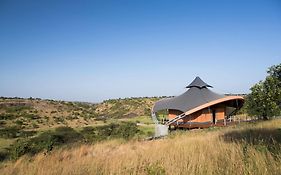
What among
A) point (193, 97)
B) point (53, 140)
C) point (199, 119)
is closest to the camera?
point (53, 140)

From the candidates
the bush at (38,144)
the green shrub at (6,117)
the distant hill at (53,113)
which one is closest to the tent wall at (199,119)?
the bush at (38,144)

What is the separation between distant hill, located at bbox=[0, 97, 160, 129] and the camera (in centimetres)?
3628

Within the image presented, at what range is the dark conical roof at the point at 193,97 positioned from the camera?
89.6 feet

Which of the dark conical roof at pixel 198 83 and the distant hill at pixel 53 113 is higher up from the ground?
the dark conical roof at pixel 198 83

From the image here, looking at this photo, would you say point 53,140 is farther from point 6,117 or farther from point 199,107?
point 6,117

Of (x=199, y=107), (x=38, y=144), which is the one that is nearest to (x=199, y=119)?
(x=199, y=107)

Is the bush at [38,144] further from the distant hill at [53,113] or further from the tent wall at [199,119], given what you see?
the distant hill at [53,113]

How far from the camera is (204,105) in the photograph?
83.7 feet

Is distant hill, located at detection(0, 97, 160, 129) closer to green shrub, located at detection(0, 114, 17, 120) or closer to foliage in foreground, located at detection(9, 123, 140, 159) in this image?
green shrub, located at detection(0, 114, 17, 120)

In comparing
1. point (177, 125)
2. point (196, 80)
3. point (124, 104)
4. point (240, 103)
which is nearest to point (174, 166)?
point (177, 125)

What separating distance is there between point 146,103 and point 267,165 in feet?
224

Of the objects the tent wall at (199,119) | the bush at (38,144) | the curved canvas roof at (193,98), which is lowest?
the bush at (38,144)

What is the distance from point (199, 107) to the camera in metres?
25.4

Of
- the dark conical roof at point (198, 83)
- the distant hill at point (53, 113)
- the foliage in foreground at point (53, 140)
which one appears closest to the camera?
the foliage in foreground at point (53, 140)
